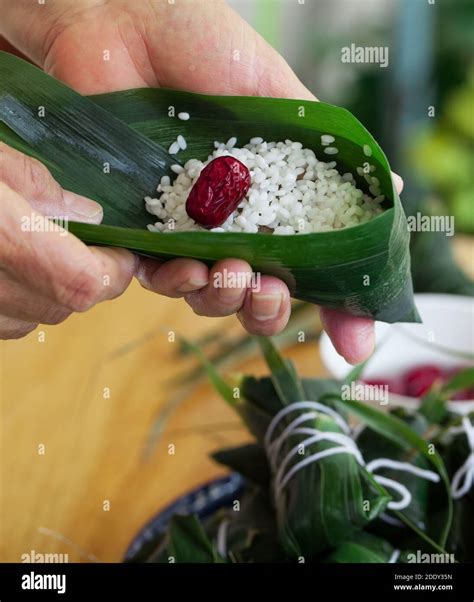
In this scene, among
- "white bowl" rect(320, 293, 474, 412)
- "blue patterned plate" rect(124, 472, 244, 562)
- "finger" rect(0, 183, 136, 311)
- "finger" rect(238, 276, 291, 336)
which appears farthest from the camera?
"white bowl" rect(320, 293, 474, 412)

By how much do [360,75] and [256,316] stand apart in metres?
2.09

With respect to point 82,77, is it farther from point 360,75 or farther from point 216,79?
point 360,75

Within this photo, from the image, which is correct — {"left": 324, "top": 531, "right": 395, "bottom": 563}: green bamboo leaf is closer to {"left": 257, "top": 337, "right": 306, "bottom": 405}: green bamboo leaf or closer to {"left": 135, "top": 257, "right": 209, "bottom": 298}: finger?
{"left": 257, "top": 337, "right": 306, "bottom": 405}: green bamboo leaf

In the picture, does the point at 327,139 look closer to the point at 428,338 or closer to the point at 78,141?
the point at 78,141

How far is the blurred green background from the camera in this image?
8.20ft

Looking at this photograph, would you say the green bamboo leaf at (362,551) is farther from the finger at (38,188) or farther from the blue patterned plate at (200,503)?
the finger at (38,188)

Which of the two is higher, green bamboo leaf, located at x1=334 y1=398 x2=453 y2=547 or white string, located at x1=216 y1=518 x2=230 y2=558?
green bamboo leaf, located at x1=334 y1=398 x2=453 y2=547

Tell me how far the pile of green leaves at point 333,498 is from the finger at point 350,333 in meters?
0.05

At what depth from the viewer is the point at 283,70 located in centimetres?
100

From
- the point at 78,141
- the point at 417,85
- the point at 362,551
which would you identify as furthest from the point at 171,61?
the point at 417,85

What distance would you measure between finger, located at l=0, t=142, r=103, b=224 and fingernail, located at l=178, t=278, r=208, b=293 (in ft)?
0.37

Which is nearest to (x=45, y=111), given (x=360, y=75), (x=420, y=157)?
(x=420, y=157)

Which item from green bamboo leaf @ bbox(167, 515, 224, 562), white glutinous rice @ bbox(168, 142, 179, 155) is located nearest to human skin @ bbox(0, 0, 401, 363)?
white glutinous rice @ bbox(168, 142, 179, 155)

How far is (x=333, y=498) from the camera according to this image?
0.86 m
